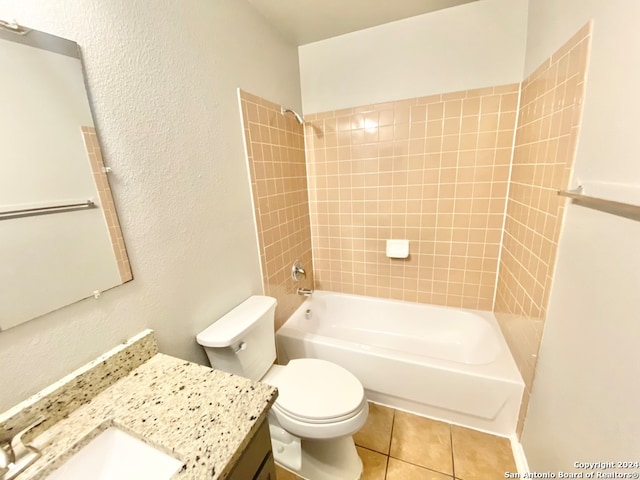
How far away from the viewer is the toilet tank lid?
1.10 m

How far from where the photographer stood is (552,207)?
1107mm

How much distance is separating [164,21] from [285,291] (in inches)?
59.6

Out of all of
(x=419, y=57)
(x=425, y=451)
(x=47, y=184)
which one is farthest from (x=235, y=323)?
(x=419, y=57)

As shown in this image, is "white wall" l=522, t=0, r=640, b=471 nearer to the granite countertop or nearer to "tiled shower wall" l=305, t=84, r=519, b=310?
"tiled shower wall" l=305, t=84, r=519, b=310

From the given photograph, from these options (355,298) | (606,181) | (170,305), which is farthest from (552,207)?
(170,305)

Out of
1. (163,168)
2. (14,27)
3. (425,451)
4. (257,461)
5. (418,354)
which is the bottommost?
(425,451)

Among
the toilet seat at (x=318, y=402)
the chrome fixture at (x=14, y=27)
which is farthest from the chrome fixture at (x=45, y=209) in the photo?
the toilet seat at (x=318, y=402)

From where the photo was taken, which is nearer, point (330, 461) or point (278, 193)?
point (330, 461)

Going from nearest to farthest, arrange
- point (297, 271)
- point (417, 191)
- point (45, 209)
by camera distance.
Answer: point (45, 209)
point (417, 191)
point (297, 271)

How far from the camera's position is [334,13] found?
155cm

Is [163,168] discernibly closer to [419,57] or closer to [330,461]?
[330,461]

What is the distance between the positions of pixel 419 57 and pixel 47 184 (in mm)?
1978

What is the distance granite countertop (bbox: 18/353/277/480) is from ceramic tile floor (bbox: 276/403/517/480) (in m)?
0.94

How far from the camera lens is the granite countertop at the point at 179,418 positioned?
577 millimetres
